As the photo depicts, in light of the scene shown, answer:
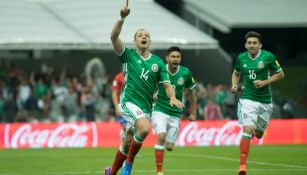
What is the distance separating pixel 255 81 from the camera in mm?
18828

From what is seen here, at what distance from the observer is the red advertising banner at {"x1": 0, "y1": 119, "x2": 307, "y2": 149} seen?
106 feet

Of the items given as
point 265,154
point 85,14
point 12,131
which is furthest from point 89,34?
point 265,154

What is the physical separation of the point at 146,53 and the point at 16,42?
21.1m

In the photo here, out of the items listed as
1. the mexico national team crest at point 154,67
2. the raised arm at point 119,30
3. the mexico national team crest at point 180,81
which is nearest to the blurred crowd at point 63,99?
the mexico national team crest at point 180,81

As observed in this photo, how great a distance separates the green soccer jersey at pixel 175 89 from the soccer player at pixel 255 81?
3.63 feet

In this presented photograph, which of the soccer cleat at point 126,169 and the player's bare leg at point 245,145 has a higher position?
the player's bare leg at point 245,145

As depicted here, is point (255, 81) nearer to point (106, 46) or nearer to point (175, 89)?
point (175, 89)

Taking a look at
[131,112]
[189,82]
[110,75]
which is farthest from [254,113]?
[110,75]

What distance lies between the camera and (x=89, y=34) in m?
39.5

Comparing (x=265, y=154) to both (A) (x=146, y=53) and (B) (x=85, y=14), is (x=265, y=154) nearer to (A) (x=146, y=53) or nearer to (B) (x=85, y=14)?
(A) (x=146, y=53)

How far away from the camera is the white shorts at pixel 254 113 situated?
18969 millimetres

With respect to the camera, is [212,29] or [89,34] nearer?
[89,34]

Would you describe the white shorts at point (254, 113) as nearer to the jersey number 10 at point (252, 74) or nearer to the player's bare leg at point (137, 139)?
the jersey number 10 at point (252, 74)

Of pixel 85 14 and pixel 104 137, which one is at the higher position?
pixel 85 14
